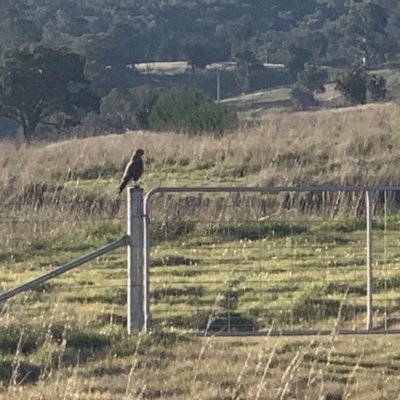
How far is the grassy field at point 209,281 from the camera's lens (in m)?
6.70

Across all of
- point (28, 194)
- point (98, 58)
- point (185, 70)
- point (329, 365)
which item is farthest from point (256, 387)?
point (185, 70)

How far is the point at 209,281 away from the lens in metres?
10.6

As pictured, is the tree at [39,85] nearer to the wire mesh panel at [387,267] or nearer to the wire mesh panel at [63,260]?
the wire mesh panel at [63,260]

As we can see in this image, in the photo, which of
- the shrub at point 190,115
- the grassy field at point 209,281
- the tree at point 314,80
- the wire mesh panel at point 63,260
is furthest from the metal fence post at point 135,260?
the tree at point 314,80

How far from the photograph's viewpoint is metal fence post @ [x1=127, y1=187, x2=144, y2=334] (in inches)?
294

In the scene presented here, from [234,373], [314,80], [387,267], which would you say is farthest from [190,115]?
[314,80]

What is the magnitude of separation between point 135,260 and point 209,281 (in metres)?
3.18

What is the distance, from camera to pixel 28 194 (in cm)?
1798

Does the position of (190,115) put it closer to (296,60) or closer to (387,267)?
(387,267)

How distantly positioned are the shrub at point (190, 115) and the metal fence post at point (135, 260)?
20.8 metres

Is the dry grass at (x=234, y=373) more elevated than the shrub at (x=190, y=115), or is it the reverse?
the dry grass at (x=234, y=373)

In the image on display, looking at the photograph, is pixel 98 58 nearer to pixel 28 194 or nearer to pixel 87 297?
pixel 28 194

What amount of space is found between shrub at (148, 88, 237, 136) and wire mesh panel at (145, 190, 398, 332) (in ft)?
46.7

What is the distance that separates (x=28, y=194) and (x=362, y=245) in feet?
23.5
